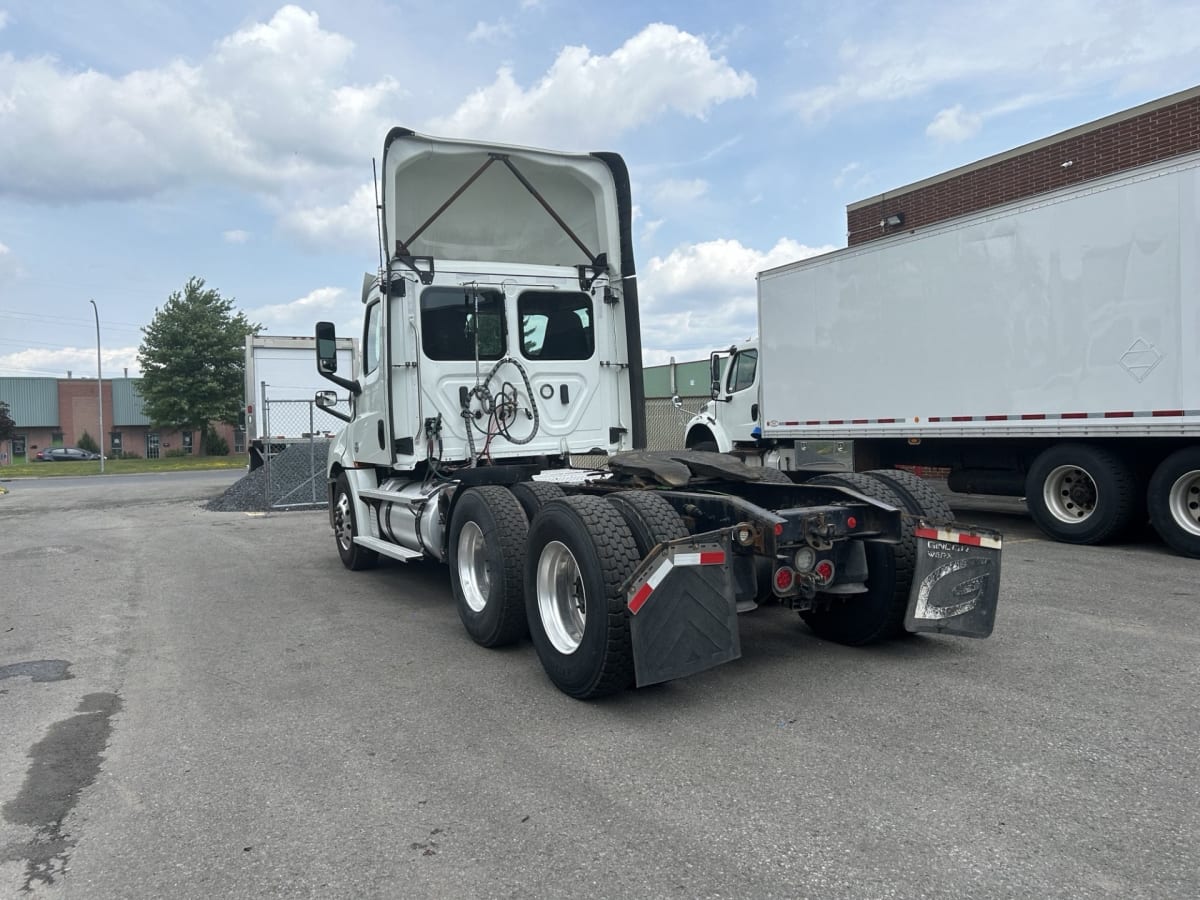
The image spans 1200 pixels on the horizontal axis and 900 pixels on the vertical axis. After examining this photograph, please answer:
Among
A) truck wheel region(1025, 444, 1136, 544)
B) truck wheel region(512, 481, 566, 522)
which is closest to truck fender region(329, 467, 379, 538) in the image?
truck wheel region(512, 481, 566, 522)

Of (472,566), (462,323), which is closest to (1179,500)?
(472,566)

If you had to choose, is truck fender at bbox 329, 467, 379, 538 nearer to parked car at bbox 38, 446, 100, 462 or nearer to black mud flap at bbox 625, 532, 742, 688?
black mud flap at bbox 625, 532, 742, 688

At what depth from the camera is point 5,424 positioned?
5662 cm

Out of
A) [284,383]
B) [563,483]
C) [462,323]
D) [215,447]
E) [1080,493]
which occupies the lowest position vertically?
[1080,493]

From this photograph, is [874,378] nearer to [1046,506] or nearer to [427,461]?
[1046,506]

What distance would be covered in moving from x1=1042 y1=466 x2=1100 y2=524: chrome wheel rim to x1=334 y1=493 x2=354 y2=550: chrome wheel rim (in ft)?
24.9

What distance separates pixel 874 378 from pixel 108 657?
353 inches

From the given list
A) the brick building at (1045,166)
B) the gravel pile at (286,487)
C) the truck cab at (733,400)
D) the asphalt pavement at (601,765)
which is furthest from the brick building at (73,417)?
the asphalt pavement at (601,765)

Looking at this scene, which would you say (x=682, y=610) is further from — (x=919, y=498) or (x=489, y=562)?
(x=919, y=498)

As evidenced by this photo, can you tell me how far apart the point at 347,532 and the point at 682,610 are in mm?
5873

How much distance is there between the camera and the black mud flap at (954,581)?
4832 mm

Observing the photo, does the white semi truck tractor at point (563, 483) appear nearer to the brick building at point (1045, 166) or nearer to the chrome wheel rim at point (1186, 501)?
the chrome wheel rim at point (1186, 501)

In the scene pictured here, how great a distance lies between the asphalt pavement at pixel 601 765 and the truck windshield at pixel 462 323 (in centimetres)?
228

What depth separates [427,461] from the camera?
284 inches
